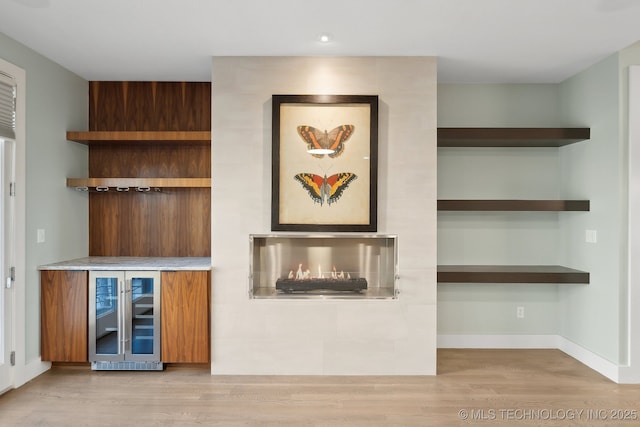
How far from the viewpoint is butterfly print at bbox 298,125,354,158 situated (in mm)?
3664

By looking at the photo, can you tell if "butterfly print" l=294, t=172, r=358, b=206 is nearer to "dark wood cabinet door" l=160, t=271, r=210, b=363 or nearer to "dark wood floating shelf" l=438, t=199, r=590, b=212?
"dark wood floating shelf" l=438, t=199, r=590, b=212

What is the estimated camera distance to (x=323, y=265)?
12.3ft

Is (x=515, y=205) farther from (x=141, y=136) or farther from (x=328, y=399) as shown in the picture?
(x=141, y=136)

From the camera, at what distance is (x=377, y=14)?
9.50 feet

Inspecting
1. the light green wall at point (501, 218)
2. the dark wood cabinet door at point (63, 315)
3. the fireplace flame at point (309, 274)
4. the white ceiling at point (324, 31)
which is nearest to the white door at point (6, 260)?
the dark wood cabinet door at point (63, 315)

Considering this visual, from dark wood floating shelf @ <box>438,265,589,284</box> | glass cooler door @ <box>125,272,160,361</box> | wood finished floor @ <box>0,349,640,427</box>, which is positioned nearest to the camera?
wood finished floor @ <box>0,349,640,427</box>

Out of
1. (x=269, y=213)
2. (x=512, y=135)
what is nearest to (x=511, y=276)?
(x=512, y=135)

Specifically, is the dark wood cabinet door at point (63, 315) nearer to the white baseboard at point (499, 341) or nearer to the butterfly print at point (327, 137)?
the butterfly print at point (327, 137)

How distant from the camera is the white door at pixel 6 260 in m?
3.27

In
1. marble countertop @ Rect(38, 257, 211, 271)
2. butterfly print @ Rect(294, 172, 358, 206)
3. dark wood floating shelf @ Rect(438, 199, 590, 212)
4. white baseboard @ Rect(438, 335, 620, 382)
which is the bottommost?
white baseboard @ Rect(438, 335, 620, 382)

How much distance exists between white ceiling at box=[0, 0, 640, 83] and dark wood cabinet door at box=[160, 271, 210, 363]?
70.1 inches

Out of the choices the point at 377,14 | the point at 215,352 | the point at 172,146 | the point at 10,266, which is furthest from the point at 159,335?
the point at 377,14

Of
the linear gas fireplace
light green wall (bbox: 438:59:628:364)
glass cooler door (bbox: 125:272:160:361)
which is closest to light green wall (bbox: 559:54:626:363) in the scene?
light green wall (bbox: 438:59:628:364)

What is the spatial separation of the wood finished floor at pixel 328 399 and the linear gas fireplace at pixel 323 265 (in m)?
0.69
